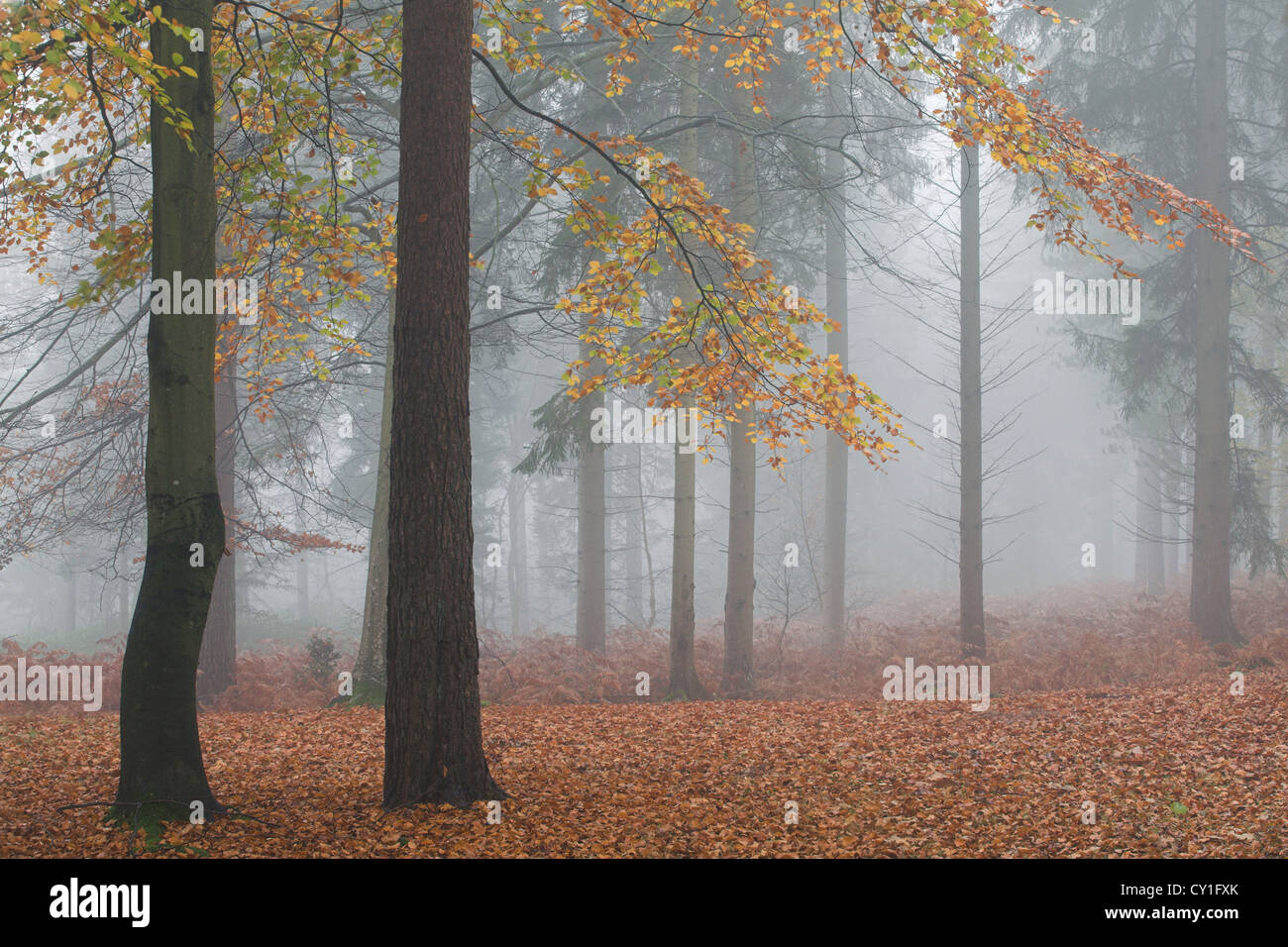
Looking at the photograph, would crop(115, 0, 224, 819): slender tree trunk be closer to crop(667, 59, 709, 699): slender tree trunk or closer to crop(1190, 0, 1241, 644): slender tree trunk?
crop(667, 59, 709, 699): slender tree trunk

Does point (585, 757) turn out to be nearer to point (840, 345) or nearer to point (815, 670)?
point (815, 670)

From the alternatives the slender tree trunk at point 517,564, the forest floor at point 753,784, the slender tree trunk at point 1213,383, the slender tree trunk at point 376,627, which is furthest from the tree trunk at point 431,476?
the slender tree trunk at point 517,564

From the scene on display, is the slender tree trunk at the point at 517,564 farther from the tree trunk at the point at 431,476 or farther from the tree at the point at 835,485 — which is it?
the tree trunk at the point at 431,476

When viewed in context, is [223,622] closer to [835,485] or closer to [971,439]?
[971,439]

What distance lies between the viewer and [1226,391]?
547 inches

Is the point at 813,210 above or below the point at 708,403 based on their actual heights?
above

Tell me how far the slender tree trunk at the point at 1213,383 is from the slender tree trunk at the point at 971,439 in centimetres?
320

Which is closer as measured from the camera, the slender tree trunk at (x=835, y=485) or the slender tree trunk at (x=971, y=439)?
the slender tree trunk at (x=971, y=439)

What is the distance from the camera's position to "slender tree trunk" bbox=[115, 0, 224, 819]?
5684 millimetres

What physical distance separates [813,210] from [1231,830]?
12.2 metres

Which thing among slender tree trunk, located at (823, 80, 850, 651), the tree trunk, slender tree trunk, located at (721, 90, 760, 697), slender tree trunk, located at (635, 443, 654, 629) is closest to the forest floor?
the tree trunk

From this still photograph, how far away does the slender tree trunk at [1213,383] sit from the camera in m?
13.8

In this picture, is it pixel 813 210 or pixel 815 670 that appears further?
pixel 813 210
